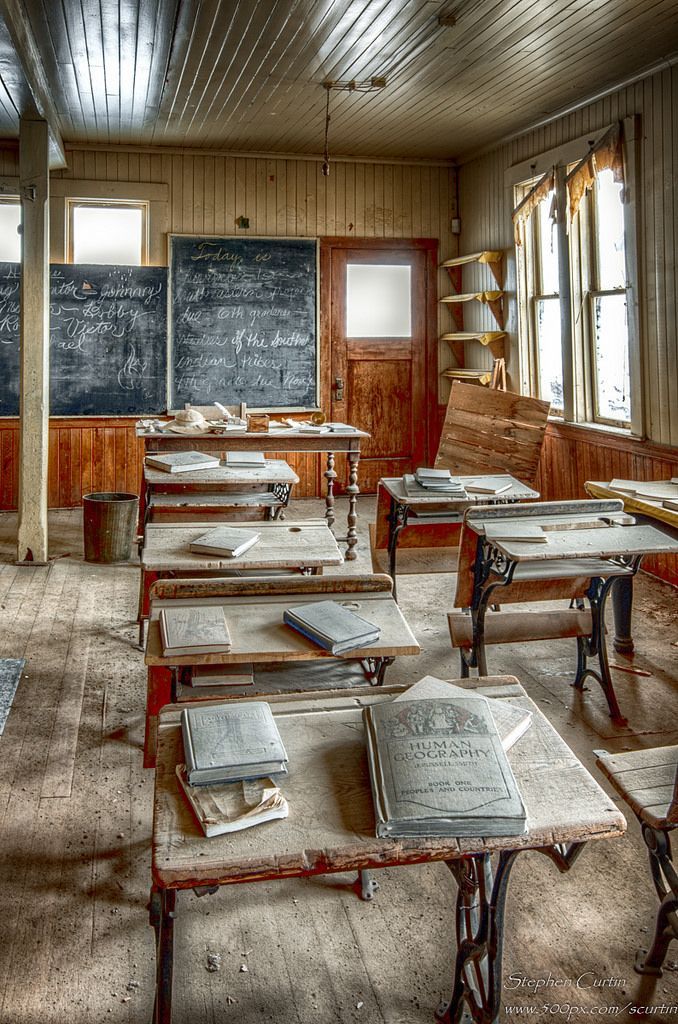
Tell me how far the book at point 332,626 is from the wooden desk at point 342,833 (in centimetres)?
26

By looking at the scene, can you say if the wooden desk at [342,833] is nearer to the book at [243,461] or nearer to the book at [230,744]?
the book at [230,744]

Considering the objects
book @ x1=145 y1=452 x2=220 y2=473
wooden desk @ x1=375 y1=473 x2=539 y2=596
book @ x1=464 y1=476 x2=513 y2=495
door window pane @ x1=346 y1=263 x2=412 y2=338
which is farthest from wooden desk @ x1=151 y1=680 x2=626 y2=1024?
door window pane @ x1=346 y1=263 x2=412 y2=338

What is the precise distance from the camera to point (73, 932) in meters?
2.13

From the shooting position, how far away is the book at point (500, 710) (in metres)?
1.60

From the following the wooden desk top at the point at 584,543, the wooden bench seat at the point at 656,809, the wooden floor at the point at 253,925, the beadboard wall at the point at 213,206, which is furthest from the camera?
the beadboard wall at the point at 213,206

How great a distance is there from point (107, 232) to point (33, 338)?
95.7 inches

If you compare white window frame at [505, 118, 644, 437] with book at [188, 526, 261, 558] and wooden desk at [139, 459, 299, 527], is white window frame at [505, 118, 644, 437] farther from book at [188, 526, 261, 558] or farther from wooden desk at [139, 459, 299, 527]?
book at [188, 526, 261, 558]

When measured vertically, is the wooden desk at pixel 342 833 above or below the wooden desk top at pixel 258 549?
below

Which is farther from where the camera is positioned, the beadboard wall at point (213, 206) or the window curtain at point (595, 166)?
the beadboard wall at point (213, 206)

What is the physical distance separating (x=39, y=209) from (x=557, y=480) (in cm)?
417

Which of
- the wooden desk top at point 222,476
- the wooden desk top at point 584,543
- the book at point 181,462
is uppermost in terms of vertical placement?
the book at point 181,462

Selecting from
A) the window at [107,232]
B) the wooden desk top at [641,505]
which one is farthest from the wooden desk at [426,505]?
the window at [107,232]

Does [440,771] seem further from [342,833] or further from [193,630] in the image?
[193,630]

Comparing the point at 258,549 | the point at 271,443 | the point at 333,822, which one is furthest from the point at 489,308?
the point at 333,822
